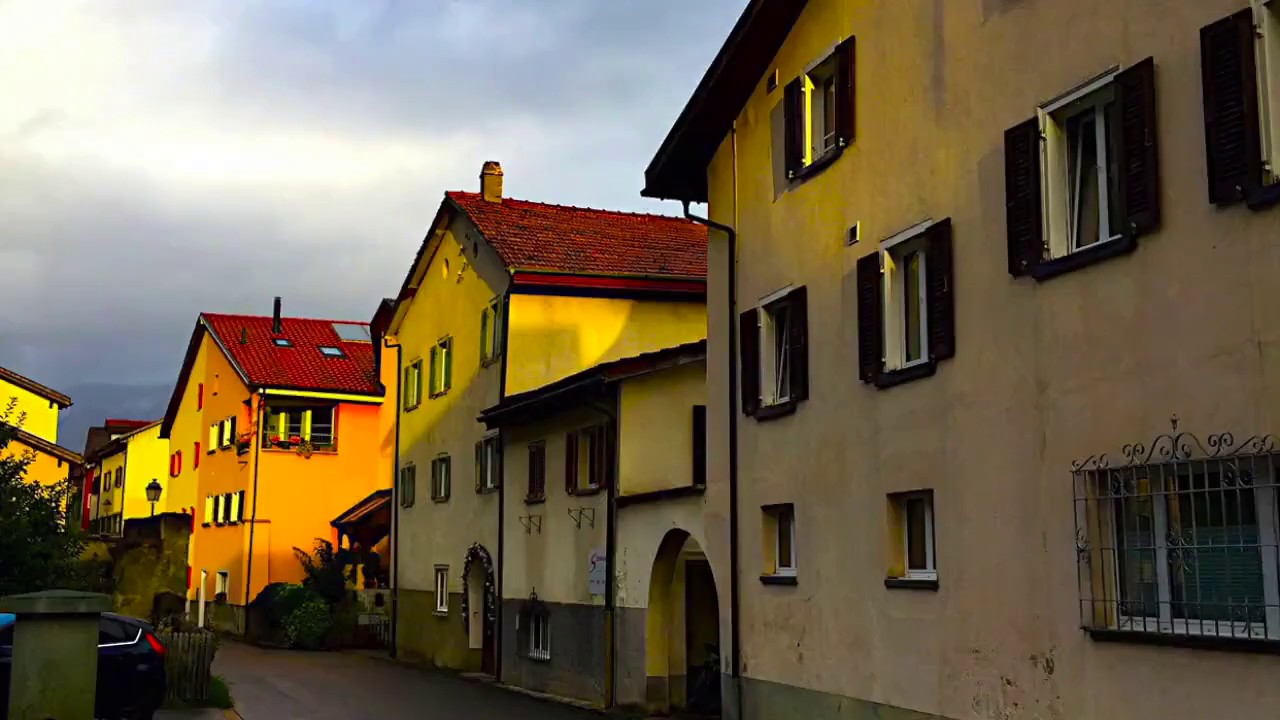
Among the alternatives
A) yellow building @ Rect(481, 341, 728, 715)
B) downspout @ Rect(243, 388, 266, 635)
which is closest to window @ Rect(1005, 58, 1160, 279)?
yellow building @ Rect(481, 341, 728, 715)

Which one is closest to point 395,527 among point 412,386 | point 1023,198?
point 412,386

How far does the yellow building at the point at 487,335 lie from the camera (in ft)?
96.3

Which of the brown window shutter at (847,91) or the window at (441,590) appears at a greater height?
the brown window shutter at (847,91)

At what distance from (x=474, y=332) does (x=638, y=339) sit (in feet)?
13.1

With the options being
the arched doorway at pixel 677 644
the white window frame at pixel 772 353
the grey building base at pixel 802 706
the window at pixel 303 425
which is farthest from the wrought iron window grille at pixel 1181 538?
the window at pixel 303 425

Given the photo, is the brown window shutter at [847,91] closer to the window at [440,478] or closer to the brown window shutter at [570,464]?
the brown window shutter at [570,464]

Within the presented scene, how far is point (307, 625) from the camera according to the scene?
40312 mm

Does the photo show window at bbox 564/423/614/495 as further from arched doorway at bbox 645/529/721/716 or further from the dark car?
the dark car

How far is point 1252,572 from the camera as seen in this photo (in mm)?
9281

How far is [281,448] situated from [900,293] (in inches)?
1420

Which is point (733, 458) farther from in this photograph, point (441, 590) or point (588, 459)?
point (441, 590)

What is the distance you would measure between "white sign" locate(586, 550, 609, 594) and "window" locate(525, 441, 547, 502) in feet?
10.5

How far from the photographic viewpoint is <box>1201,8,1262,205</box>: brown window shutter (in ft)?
30.4

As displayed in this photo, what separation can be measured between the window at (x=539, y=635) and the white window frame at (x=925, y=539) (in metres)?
12.7
